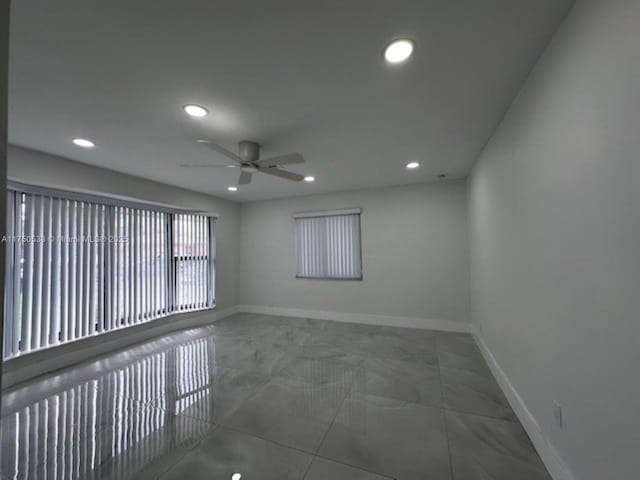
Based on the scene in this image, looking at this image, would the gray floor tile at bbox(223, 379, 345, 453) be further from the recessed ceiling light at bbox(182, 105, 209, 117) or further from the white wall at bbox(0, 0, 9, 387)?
the recessed ceiling light at bbox(182, 105, 209, 117)

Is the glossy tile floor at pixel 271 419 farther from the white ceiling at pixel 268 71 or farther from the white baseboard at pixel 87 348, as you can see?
the white ceiling at pixel 268 71

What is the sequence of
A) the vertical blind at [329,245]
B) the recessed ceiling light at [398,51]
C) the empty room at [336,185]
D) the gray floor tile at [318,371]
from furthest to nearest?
the vertical blind at [329,245] < the gray floor tile at [318,371] < the recessed ceiling light at [398,51] < the empty room at [336,185]

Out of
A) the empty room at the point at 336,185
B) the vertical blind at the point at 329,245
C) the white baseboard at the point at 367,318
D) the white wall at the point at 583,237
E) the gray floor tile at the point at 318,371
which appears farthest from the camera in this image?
the vertical blind at the point at 329,245

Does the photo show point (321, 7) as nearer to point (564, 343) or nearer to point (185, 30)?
point (185, 30)

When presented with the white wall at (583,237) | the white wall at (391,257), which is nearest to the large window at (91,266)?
the white wall at (391,257)

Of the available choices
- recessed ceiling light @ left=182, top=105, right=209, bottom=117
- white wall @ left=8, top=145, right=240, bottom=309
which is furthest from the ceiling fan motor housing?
white wall @ left=8, top=145, right=240, bottom=309

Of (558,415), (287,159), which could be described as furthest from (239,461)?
(287,159)

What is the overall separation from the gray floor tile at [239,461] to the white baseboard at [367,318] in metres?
3.03

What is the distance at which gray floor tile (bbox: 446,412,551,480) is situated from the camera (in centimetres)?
155

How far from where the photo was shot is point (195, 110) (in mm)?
1991

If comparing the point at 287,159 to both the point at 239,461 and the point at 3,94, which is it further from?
the point at 239,461

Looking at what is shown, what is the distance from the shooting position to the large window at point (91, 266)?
110 inches

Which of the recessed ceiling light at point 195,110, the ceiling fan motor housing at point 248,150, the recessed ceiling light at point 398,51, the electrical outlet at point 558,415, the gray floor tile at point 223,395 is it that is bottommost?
the gray floor tile at point 223,395

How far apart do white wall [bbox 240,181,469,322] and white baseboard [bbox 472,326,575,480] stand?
A: 1.63 meters
